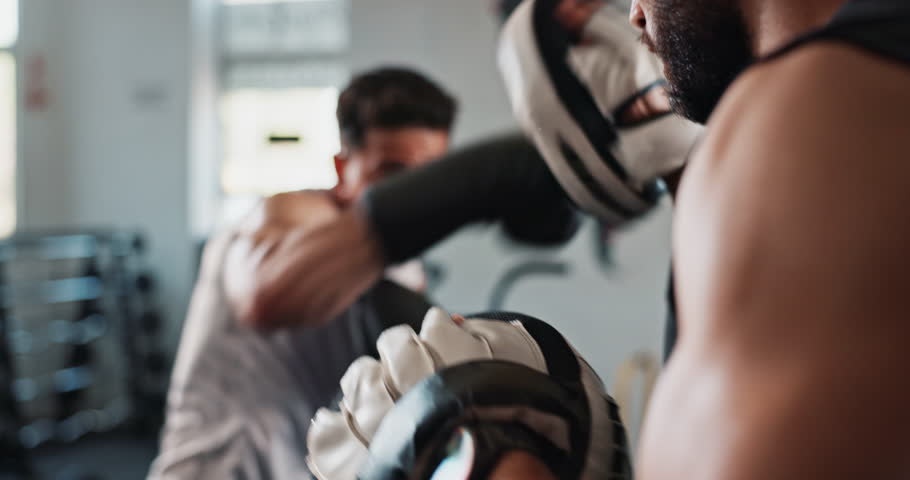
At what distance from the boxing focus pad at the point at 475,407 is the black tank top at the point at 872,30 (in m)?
0.17

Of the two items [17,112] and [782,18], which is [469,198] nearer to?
[782,18]

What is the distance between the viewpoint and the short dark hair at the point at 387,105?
133 centimetres

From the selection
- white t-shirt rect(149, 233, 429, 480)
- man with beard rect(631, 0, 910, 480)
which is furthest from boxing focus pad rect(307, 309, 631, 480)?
white t-shirt rect(149, 233, 429, 480)

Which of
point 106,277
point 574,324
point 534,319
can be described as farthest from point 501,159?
point 106,277

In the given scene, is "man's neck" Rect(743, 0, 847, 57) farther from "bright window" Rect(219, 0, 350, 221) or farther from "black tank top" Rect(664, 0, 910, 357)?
"bright window" Rect(219, 0, 350, 221)

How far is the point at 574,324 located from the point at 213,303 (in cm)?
66

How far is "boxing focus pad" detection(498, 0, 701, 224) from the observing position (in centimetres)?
65

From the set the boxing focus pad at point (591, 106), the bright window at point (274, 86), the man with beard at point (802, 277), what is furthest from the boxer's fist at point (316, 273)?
the bright window at point (274, 86)

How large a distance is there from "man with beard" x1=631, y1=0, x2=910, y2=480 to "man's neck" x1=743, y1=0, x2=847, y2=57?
54mm

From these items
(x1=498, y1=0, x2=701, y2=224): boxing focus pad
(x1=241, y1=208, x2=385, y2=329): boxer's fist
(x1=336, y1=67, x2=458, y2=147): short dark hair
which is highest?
(x1=498, y1=0, x2=701, y2=224): boxing focus pad

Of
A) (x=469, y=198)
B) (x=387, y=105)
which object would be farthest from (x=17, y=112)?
(x=469, y=198)

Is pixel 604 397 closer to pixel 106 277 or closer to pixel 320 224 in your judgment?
pixel 320 224

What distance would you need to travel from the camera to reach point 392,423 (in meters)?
0.40

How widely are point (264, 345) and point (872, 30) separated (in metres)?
0.95
